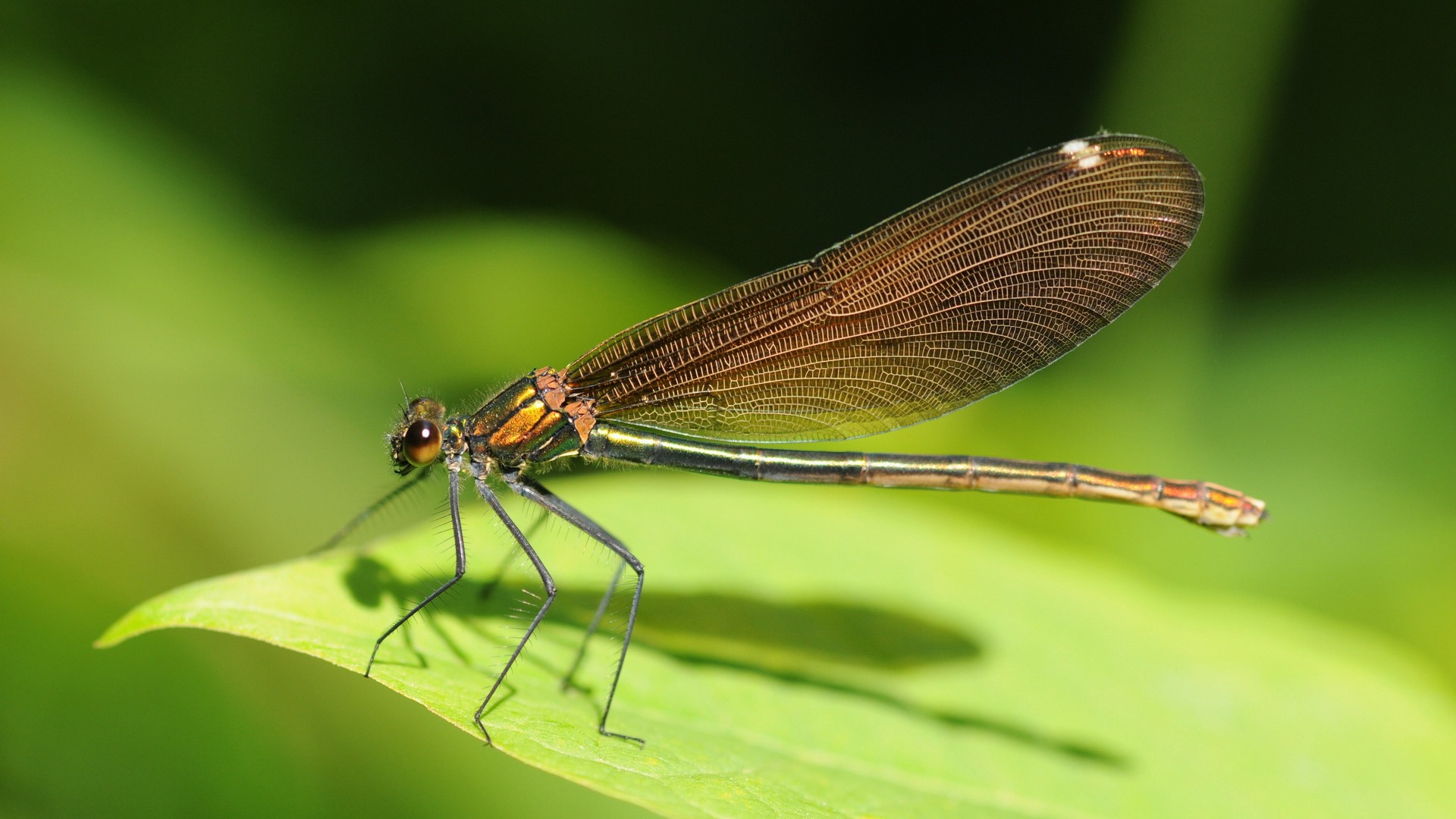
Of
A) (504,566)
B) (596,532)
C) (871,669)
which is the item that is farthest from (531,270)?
(871,669)

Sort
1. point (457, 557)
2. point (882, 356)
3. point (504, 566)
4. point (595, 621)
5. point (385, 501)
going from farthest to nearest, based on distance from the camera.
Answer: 1. point (882, 356)
2. point (385, 501)
3. point (504, 566)
4. point (595, 621)
5. point (457, 557)

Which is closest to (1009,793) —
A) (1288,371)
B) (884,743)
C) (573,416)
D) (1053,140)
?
(884,743)

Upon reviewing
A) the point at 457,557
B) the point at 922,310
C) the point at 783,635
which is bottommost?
the point at 457,557

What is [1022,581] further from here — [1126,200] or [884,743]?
[1126,200]

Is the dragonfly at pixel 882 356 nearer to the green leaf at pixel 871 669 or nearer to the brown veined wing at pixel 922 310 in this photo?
the brown veined wing at pixel 922 310

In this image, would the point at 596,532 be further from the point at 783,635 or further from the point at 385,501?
the point at 385,501

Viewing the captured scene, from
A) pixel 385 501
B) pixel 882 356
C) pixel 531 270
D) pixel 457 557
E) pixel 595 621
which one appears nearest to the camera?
pixel 457 557

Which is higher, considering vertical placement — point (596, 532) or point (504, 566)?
point (596, 532)
